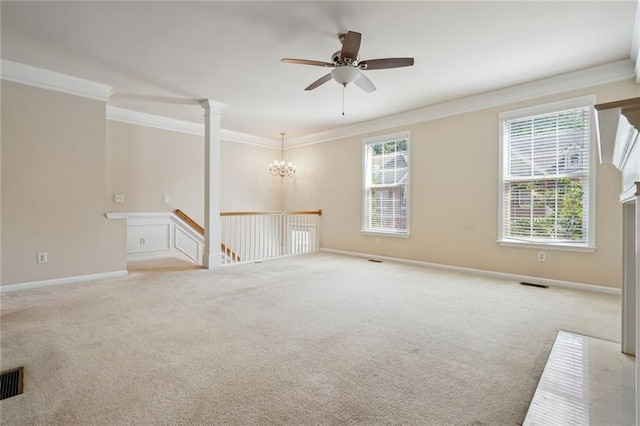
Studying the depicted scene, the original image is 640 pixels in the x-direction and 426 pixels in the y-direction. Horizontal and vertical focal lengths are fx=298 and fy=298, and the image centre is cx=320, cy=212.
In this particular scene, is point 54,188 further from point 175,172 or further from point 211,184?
point 175,172

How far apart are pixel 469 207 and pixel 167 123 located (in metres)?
5.43

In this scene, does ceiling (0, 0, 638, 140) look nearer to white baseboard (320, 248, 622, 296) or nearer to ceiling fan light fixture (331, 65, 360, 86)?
ceiling fan light fixture (331, 65, 360, 86)

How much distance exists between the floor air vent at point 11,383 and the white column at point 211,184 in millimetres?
2891

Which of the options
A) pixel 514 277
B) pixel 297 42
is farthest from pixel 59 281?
pixel 514 277

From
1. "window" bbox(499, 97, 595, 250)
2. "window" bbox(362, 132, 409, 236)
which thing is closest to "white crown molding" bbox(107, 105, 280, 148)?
"window" bbox(362, 132, 409, 236)

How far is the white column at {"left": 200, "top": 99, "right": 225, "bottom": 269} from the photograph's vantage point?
15.4 feet

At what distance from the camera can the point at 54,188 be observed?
3672 mm

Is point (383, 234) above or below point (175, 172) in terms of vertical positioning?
below

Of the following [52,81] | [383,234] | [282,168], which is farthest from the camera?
[282,168]

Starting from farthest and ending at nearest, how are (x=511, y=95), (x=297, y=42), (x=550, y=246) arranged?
(x=511, y=95) < (x=550, y=246) < (x=297, y=42)

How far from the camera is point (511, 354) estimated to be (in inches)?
79.8

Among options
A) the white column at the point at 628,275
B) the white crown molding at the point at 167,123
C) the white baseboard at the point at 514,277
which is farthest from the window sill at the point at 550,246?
the white crown molding at the point at 167,123

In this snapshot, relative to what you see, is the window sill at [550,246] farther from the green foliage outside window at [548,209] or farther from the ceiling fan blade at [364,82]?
the ceiling fan blade at [364,82]

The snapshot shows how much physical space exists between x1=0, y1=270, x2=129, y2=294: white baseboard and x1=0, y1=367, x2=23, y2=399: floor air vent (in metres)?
2.30
